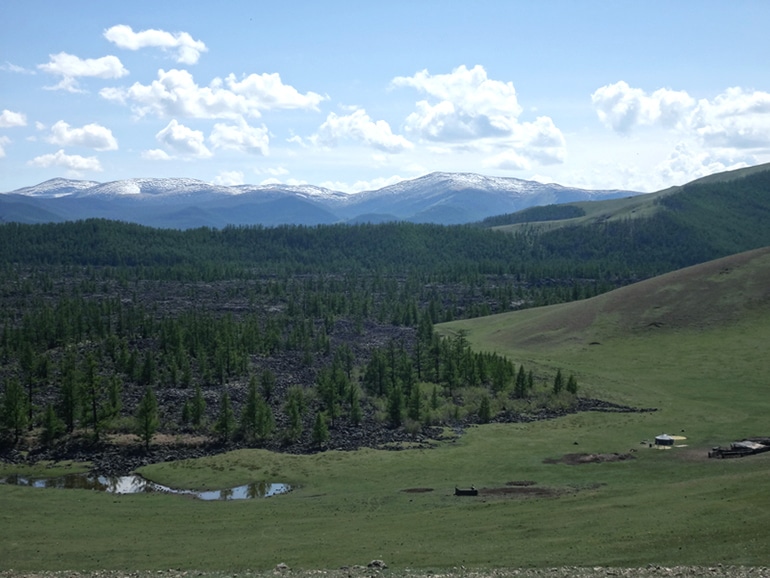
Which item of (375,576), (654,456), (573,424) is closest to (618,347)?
(573,424)

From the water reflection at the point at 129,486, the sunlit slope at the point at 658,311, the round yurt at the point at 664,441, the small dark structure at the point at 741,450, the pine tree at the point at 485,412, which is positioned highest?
the sunlit slope at the point at 658,311

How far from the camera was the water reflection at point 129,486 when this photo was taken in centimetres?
6700

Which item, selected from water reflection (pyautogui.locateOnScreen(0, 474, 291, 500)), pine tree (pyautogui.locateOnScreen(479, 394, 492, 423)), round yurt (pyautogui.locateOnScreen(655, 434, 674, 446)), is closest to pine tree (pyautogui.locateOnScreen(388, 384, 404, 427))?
pine tree (pyautogui.locateOnScreen(479, 394, 492, 423))

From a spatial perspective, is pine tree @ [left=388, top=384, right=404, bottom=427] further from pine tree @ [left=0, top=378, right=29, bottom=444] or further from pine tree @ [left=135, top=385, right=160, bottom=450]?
pine tree @ [left=0, top=378, right=29, bottom=444]

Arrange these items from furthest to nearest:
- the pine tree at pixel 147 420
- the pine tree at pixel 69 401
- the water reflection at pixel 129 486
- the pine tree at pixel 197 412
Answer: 1. the pine tree at pixel 197 412
2. the pine tree at pixel 69 401
3. the pine tree at pixel 147 420
4. the water reflection at pixel 129 486

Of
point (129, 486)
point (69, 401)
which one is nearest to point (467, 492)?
point (129, 486)

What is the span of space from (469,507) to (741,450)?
28.7 m

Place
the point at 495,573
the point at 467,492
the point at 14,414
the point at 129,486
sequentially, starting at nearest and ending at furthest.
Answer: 1. the point at 495,573
2. the point at 467,492
3. the point at 129,486
4. the point at 14,414

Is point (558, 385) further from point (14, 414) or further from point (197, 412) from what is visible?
A: point (14, 414)

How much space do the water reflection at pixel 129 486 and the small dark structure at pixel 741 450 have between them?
38363mm

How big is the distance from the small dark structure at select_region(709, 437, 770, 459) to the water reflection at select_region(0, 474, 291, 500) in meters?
38.4

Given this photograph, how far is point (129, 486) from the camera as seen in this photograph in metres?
71.1

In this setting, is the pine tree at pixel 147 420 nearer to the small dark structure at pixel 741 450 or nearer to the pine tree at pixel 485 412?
the pine tree at pixel 485 412

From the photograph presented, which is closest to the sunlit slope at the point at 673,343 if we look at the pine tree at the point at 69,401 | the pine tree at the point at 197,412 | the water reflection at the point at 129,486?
the water reflection at the point at 129,486
